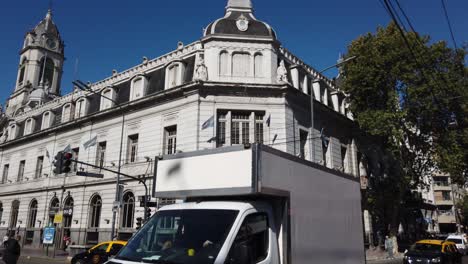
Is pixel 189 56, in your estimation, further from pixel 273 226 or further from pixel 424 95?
pixel 273 226

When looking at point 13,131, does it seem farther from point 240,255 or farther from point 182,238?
point 240,255

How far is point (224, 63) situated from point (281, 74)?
384cm

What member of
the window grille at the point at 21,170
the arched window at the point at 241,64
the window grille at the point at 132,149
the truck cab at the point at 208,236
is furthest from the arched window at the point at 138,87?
the truck cab at the point at 208,236

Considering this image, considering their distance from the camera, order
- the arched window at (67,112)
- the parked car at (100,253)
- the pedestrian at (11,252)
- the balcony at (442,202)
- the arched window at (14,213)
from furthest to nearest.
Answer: the balcony at (442,202), the arched window at (14,213), the arched window at (67,112), the parked car at (100,253), the pedestrian at (11,252)

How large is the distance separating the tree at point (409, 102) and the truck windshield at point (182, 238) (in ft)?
73.1

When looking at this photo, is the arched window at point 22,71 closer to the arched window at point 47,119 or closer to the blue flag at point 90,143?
the arched window at point 47,119

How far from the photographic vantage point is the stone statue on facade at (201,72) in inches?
914

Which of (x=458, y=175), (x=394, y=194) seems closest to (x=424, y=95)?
(x=458, y=175)

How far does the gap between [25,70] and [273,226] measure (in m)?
57.1

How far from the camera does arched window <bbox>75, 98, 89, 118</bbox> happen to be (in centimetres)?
3136

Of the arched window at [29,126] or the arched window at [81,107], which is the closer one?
the arched window at [81,107]

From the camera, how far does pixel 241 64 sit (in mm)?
24000

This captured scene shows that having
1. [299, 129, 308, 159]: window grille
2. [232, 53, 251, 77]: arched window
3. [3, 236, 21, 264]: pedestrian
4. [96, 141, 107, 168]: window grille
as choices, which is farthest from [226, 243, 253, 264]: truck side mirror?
[96, 141, 107, 168]: window grille

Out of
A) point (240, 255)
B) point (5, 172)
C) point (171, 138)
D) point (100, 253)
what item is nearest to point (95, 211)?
point (171, 138)
